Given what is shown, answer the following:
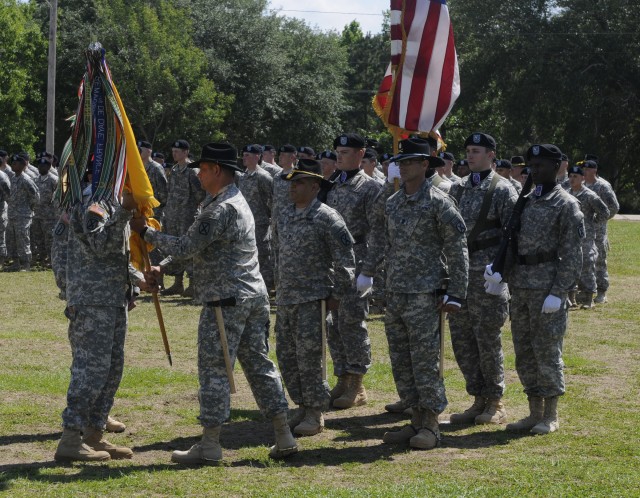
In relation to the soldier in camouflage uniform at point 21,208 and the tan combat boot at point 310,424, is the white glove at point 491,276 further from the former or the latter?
the soldier in camouflage uniform at point 21,208

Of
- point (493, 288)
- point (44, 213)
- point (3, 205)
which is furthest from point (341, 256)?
point (44, 213)

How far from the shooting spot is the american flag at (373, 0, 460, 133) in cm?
1046

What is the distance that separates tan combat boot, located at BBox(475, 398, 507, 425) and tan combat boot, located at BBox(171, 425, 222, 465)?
8.36 feet

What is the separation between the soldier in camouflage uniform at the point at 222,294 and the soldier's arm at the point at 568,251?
8.02 ft

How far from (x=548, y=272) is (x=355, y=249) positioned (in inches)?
91.7

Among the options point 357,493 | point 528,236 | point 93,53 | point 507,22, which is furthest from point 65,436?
point 507,22

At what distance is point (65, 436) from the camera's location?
7.21m

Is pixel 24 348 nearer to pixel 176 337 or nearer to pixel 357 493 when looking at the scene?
pixel 176 337

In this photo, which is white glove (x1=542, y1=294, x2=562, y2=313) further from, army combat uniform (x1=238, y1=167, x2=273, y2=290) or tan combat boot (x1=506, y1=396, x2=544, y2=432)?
army combat uniform (x1=238, y1=167, x2=273, y2=290)

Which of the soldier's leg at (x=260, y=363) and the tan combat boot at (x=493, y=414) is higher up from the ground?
the soldier's leg at (x=260, y=363)

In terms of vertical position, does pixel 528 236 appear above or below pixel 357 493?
above

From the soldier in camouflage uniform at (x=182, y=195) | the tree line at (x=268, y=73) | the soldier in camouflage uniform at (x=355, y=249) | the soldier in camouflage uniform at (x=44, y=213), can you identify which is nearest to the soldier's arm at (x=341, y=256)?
the soldier in camouflage uniform at (x=355, y=249)

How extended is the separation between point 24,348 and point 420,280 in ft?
19.6

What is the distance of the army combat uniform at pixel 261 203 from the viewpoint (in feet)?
51.0
